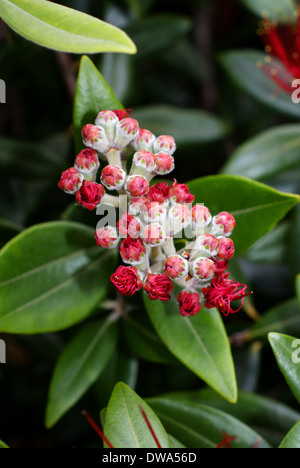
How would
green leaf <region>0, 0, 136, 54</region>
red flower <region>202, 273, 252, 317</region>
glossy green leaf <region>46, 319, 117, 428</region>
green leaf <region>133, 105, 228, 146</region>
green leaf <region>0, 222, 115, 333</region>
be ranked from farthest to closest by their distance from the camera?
green leaf <region>133, 105, 228, 146</region> < glossy green leaf <region>46, 319, 117, 428</region> < green leaf <region>0, 222, 115, 333</region> < red flower <region>202, 273, 252, 317</region> < green leaf <region>0, 0, 136, 54</region>

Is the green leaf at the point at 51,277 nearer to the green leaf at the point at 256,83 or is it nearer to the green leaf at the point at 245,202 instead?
the green leaf at the point at 245,202

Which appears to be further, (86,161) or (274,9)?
(274,9)

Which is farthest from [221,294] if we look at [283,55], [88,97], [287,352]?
[283,55]

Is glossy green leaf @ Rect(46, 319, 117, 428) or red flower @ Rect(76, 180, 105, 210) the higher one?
red flower @ Rect(76, 180, 105, 210)

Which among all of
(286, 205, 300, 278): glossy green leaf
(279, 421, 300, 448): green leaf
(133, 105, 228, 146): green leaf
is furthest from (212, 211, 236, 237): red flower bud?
(133, 105, 228, 146): green leaf

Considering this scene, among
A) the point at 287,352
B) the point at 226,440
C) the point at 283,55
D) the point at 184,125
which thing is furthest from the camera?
the point at 184,125

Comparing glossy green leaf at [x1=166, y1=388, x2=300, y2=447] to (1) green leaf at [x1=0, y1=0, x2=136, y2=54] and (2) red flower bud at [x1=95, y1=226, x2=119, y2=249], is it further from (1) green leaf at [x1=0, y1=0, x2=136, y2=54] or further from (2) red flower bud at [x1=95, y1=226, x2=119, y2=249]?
(1) green leaf at [x1=0, y1=0, x2=136, y2=54]

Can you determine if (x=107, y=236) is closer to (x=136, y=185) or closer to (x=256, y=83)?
(x=136, y=185)
